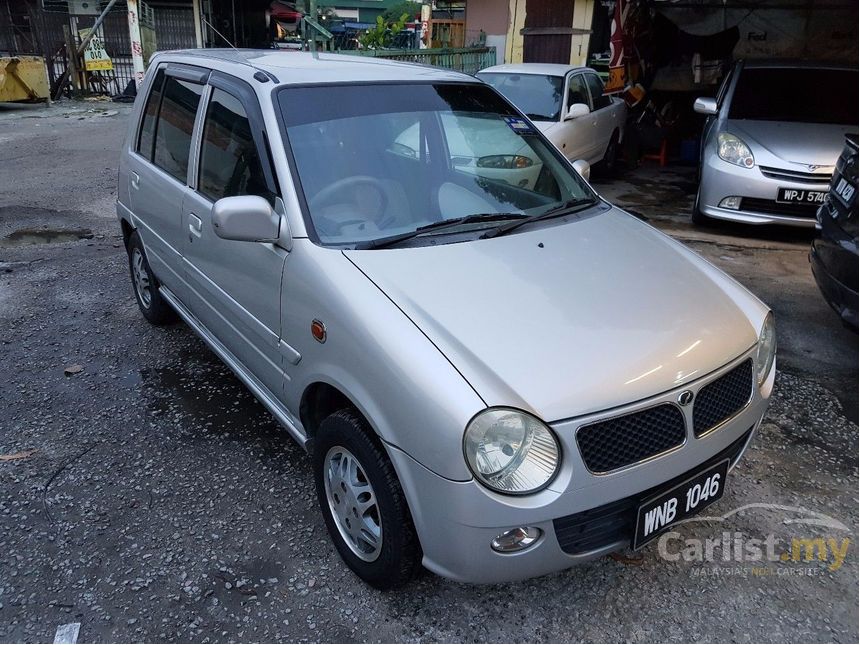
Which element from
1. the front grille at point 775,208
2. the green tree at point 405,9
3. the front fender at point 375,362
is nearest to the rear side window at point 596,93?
the front grille at point 775,208

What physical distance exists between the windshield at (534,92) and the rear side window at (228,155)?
17.4 ft

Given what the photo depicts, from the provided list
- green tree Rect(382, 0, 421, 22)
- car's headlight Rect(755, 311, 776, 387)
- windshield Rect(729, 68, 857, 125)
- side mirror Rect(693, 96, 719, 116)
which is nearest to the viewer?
car's headlight Rect(755, 311, 776, 387)

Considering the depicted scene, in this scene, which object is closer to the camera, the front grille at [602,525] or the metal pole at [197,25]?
the front grille at [602,525]

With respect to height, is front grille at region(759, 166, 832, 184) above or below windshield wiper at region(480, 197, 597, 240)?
below

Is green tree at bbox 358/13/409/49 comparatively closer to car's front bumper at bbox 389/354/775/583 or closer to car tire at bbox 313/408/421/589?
car tire at bbox 313/408/421/589

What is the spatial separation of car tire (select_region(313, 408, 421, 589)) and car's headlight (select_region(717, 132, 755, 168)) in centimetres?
539

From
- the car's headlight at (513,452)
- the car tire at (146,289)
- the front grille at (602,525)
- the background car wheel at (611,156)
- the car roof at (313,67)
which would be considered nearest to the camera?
the car's headlight at (513,452)

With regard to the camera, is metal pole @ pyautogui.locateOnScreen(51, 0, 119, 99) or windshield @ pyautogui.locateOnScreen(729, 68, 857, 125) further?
metal pole @ pyautogui.locateOnScreen(51, 0, 119, 99)

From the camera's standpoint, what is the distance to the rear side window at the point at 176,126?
3.53 meters

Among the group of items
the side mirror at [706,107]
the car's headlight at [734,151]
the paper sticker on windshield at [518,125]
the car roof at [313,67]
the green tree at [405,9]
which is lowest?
the car's headlight at [734,151]

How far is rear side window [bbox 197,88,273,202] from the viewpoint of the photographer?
2926mm

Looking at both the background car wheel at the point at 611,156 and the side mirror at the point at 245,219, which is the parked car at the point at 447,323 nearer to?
the side mirror at the point at 245,219

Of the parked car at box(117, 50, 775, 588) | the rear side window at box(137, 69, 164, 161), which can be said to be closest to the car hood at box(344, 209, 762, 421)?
the parked car at box(117, 50, 775, 588)

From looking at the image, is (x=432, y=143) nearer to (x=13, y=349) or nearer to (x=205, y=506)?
(x=205, y=506)
